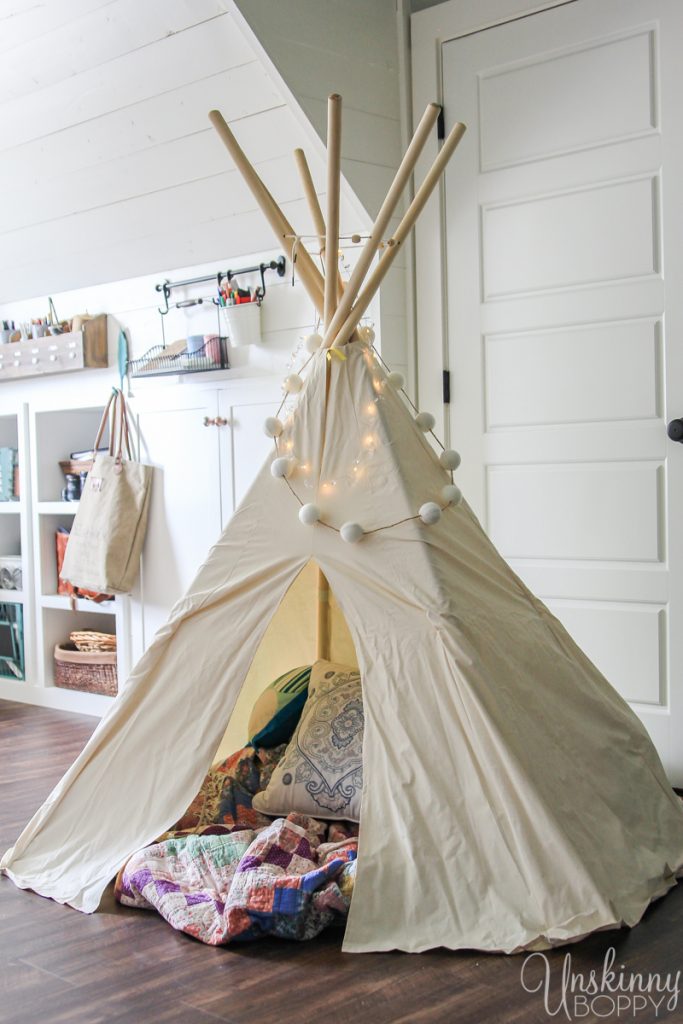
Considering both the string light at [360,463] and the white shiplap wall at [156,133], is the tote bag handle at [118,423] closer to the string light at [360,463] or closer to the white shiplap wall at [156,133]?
the white shiplap wall at [156,133]

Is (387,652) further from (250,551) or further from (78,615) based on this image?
(78,615)

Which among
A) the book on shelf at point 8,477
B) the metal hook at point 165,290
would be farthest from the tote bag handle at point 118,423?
the book on shelf at point 8,477

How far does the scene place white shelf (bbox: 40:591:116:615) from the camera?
423 cm

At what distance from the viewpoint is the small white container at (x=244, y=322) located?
12.1 feet

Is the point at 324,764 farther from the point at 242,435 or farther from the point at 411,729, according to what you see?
the point at 242,435

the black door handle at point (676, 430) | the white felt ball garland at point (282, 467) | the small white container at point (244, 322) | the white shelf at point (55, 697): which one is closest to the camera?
the white felt ball garland at point (282, 467)

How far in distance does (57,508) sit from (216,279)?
116cm

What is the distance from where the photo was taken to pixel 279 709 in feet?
9.37

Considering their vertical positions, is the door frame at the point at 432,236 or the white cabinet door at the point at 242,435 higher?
the door frame at the point at 432,236

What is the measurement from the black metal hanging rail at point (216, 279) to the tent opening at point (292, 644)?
117cm

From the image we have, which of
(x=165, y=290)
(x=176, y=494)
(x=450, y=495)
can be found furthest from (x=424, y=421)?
(x=165, y=290)

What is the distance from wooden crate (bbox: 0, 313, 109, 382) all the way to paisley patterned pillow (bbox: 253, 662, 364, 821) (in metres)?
1.99

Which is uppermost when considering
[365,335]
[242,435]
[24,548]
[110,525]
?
[365,335]

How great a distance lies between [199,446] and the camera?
392 cm
